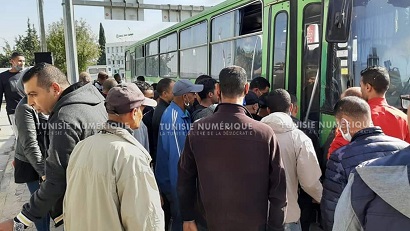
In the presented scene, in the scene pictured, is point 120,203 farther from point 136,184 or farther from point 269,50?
point 269,50

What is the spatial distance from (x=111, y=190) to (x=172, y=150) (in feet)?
4.98

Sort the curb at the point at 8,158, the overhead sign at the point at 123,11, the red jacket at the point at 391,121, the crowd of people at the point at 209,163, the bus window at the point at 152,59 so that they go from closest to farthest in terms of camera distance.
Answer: the crowd of people at the point at 209,163 < the red jacket at the point at 391,121 < the curb at the point at 8,158 < the bus window at the point at 152,59 < the overhead sign at the point at 123,11

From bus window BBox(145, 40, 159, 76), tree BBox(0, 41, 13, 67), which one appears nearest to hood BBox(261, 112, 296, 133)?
bus window BBox(145, 40, 159, 76)

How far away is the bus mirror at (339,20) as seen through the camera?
10.2 ft

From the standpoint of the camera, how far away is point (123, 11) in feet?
48.1

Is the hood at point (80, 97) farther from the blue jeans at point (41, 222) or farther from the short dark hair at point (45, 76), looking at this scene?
the blue jeans at point (41, 222)

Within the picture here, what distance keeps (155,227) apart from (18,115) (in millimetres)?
2387

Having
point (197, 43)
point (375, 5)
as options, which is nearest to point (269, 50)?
point (375, 5)

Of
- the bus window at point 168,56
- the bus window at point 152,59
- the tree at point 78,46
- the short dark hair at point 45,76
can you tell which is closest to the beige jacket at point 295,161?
the short dark hair at point 45,76

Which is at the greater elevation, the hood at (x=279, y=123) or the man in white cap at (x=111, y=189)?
the hood at (x=279, y=123)

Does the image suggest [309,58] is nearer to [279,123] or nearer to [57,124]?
[279,123]

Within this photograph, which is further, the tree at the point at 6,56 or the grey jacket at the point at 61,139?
the tree at the point at 6,56

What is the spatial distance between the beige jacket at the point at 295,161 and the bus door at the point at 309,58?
1433mm

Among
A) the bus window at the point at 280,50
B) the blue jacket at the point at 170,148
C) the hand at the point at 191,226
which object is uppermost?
the bus window at the point at 280,50
